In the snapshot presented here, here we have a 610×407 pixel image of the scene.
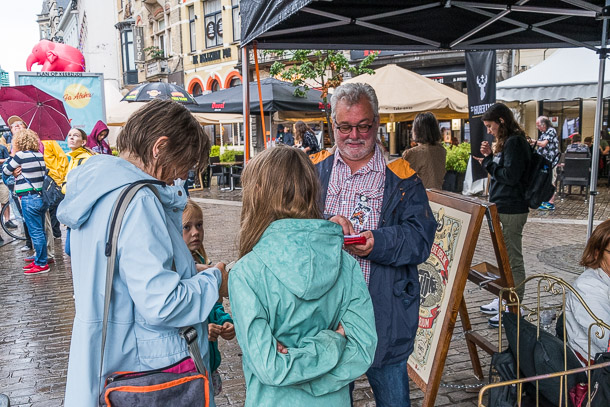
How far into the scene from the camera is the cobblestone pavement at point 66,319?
3559 millimetres

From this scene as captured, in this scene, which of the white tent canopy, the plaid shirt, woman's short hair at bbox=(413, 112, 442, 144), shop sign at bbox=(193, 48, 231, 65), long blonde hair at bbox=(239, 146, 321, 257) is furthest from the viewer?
shop sign at bbox=(193, 48, 231, 65)

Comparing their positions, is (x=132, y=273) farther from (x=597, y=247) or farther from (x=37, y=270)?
(x=37, y=270)

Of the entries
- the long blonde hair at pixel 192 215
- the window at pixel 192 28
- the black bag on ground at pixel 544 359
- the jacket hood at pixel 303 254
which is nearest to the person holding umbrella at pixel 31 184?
the long blonde hair at pixel 192 215

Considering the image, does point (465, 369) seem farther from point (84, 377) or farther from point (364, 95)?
point (84, 377)

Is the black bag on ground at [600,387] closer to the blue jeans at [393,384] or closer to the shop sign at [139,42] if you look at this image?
the blue jeans at [393,384]

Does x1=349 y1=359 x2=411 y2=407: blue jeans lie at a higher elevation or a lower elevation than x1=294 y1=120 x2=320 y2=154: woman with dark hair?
lower

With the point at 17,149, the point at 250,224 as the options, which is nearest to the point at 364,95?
the point at 250,224

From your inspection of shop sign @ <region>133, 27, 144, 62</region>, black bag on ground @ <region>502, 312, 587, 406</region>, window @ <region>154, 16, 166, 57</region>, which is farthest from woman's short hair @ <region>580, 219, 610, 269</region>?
shop sign @ <region>133, 27, 144, 62</region>

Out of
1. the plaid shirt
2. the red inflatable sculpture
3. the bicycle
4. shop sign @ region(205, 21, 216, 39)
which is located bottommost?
the bicycle

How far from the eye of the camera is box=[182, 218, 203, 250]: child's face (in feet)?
8.94

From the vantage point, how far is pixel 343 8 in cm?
365

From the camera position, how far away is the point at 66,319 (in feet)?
16.8

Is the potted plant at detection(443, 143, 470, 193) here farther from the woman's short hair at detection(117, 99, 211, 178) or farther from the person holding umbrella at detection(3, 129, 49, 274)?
the woman's short hair at detection(117, 99, 211, 178)

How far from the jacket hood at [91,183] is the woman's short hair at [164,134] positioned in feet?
0.29
